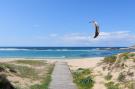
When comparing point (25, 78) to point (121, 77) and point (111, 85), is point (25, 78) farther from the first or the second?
point (121, 77)

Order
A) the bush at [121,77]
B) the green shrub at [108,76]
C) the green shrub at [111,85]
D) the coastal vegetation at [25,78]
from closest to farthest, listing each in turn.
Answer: the green shrub at [111,85] < the bush at [121,77] < the coastal vegetation at [25,78] < the green shrub at [108,76]

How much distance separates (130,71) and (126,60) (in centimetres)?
179

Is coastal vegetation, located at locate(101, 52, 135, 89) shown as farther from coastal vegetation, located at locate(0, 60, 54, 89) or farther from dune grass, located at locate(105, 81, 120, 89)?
coastal vegetation, located at locate(0, 60, 54, 89)

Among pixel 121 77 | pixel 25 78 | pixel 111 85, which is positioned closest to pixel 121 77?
pixel 121 77

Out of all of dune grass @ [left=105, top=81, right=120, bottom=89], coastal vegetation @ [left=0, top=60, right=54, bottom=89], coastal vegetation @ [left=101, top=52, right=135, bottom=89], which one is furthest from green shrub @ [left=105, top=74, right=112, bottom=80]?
coastal vegetation @ [left=0, top=60, right=54, bottom=89]

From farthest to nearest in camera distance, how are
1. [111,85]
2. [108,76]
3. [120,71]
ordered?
[108,76]
[120,71]
[111,85]

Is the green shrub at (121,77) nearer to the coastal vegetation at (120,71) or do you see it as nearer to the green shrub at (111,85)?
the coastal vegetation at (120,71)

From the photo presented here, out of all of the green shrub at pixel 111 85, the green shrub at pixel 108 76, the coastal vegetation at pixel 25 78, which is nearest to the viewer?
the green shrub at pixel 111 85

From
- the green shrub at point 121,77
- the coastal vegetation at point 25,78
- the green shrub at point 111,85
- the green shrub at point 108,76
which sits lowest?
the coastal vegetation at point 25,78

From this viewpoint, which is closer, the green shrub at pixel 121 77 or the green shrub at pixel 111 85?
the green shrub at pixel 111 85

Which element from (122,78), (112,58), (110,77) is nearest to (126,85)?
(122,78)

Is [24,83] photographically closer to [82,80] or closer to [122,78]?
[82,80]

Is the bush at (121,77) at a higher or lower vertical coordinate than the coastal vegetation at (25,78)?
higher

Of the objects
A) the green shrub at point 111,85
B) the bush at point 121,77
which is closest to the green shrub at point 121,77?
the bush at point 121,77
